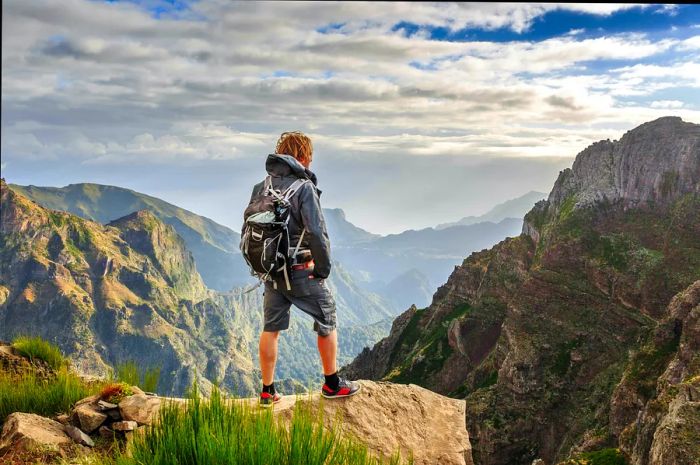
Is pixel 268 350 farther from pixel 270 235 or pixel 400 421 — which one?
pixel 400 421

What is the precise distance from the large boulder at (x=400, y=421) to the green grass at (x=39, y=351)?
7.00 metres

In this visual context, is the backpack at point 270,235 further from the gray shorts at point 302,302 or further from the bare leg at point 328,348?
the bare leg at point 328,348

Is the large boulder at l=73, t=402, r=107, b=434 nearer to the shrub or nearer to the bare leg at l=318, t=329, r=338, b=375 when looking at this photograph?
the shrub

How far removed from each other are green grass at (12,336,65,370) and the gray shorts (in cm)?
762

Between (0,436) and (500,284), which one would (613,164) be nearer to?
(500,284)

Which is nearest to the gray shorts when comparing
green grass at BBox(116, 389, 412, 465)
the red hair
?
the red hair

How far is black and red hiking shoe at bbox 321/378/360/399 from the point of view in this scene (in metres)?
10.4


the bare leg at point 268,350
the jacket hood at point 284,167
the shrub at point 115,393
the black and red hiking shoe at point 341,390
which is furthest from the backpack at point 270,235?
the shrub at point 115,393

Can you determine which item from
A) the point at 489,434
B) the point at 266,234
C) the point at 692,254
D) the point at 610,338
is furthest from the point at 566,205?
the point at 266,234

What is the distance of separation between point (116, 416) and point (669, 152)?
183 metres

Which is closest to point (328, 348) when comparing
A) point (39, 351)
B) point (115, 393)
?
point (115, 393)

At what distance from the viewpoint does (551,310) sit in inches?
5037

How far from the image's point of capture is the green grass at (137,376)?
12.2 meters

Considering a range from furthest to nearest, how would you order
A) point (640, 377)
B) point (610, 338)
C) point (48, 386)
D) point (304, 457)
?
1. point (610, 338)
2. point (640, 377)
3. point (48, 386)
4. point (304, 457)
